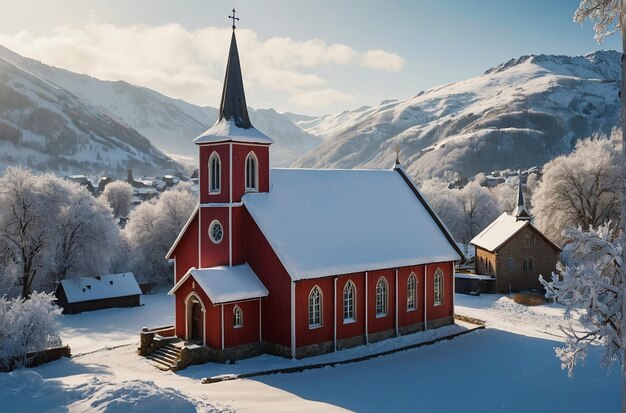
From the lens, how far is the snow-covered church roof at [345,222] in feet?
87.2

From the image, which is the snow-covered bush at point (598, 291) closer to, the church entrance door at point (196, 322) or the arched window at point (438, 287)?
the church entrance door at point (196, 322)

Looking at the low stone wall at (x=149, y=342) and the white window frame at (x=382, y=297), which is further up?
the white window frame at (x=382, y=297)

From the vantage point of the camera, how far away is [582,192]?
5003 centimetres

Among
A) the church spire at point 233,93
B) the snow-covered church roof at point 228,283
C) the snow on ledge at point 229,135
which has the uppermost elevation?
the church spire at point 233,93

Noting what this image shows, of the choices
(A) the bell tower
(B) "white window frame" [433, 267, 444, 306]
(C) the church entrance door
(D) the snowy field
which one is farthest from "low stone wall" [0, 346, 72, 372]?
(B) "white window frame" [433, 267, 444, 306]

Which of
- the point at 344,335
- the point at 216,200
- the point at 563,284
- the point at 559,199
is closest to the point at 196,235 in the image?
the point at 216,200

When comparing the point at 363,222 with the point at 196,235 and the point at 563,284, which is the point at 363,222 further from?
the point at 563,284

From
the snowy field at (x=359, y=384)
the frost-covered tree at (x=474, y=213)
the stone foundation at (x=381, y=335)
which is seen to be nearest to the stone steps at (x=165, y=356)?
the snowy field at (x=359, y=384)

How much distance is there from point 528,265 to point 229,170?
1196 inches

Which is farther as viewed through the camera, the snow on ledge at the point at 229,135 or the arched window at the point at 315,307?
the snow on ledge at the point at 229,135

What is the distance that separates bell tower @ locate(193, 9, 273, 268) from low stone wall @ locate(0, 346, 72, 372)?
7.86m

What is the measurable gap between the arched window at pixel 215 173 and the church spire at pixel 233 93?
85.8 inches

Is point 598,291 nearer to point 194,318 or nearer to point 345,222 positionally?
point 345,222

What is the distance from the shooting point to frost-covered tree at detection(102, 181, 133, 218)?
302ft
